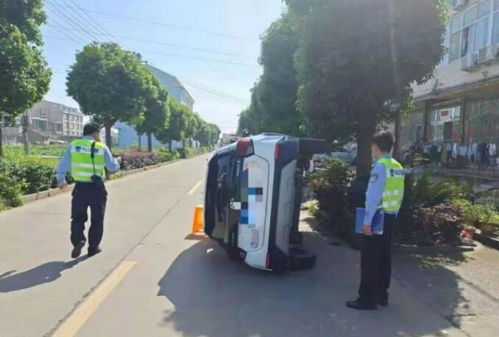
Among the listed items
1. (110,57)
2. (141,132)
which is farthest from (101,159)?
(141,132)

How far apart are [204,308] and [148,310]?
54 centimetres

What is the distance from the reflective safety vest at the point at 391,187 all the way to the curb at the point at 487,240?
3.85 meters

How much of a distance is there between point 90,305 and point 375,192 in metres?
3.04

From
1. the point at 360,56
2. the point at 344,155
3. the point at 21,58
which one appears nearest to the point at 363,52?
the point at 360,56

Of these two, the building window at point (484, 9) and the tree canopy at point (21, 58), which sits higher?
the building window at point (484, 9)

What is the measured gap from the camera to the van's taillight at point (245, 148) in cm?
561

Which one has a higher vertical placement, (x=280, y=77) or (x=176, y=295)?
(x=280, y=77)

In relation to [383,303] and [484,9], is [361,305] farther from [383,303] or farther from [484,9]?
[484,9]

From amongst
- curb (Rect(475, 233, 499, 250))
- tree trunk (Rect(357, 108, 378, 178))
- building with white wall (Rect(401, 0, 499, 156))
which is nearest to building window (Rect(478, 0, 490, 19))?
building with white wall (Rect(401, 0, 499, 156))

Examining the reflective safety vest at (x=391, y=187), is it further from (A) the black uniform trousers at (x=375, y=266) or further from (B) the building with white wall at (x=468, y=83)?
(B) the building with white wall at (x=468, y=83)

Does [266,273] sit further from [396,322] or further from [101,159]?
[101,159]

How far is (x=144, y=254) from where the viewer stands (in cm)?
680

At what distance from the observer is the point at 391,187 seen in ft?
15.9

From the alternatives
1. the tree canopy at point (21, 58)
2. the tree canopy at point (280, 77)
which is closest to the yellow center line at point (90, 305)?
the tree canopy at point (21, 58)
